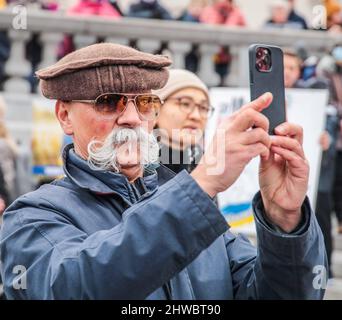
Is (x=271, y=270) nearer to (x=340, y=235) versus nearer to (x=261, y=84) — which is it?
(x=261, y=84)

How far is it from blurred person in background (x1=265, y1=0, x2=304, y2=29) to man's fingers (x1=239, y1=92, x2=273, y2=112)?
7.15 meters

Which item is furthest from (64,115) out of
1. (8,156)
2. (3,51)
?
(3,51)

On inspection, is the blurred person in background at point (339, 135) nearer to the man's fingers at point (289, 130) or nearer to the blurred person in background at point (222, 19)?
the blurred person in background at point (222, 19)

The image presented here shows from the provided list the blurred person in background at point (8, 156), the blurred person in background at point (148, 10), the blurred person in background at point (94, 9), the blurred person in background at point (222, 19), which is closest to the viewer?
the blurred person in background at point (8, 156)

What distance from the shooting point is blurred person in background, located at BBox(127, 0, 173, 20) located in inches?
332

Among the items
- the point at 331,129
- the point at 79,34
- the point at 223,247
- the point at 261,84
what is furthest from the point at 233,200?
the point at 261,84

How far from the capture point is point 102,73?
216cm

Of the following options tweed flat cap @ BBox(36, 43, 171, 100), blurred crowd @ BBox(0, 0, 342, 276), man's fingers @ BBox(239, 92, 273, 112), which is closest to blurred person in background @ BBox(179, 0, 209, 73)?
blurred crowd @ BBox(0, 0, 342, 276)

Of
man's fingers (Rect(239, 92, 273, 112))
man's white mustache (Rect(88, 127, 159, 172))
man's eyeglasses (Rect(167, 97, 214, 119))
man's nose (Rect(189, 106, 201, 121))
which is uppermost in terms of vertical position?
man's fingers (Rect(239, 92, 273, 112))

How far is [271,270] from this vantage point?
6.81 feet

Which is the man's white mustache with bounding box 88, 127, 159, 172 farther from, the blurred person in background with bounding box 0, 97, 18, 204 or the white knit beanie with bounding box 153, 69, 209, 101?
the blurred person in background with bounding box 0, 97, 18, 204

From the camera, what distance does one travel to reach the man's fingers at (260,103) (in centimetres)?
181

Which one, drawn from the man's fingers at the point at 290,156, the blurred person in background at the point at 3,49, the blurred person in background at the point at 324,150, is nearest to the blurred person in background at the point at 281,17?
the blurred person in background at the point at 324,150

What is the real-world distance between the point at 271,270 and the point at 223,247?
0.88ft
